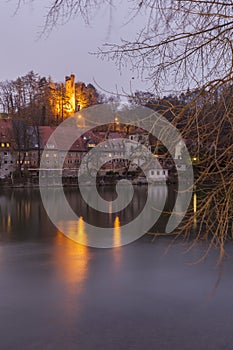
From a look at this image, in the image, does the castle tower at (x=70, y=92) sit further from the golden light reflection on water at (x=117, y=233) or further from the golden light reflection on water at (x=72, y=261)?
the golden light reflection on water at (x=72, y=261)

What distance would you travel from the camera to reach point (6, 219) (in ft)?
40.0

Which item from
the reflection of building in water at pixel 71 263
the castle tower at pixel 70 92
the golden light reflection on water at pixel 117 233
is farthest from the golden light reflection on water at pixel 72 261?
the castle tower at pixel 70 92

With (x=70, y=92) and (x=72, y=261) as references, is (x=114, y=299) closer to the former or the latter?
(x=72, y=261)

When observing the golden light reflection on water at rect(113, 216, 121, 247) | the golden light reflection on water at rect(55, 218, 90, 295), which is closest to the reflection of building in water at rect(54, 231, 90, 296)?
the golden light reflection on water at rect(55, 218, 90, 295)

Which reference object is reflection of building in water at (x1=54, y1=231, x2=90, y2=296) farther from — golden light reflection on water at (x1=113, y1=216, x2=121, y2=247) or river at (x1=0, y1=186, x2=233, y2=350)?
golden light reflection on water at (x1=113, y1=216, x2=121, y2=247)

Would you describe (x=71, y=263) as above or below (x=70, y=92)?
below

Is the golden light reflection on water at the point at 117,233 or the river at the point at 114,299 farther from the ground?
the golden light reflection on water at the point at 117,233

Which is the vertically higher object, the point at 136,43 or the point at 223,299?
the point at 136,43

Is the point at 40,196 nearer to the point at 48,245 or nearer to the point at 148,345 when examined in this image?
the point at 48,245

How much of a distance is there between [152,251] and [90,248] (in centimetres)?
135

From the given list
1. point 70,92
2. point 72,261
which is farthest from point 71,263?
point 70,92

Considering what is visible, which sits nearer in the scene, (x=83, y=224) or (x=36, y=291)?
(x=36, y=291)

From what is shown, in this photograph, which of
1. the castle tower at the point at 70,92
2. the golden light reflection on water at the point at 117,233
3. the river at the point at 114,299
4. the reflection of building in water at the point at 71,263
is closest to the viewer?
the river at the point at 114,299

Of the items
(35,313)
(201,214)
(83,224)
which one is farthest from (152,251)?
(201,214)
